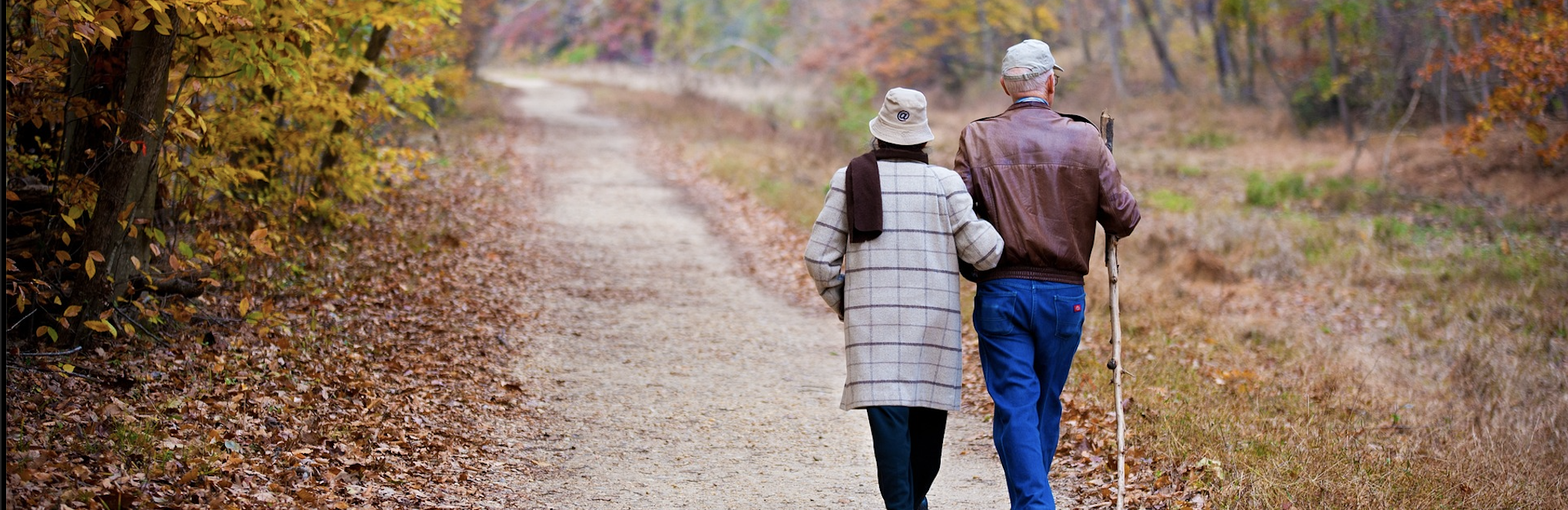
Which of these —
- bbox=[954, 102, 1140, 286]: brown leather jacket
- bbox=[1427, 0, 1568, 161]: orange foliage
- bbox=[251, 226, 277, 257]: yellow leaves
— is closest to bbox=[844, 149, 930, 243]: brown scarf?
bbox=[954, 102, 1140, 286]: brown leather jacket

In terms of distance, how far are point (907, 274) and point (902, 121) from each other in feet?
1.75

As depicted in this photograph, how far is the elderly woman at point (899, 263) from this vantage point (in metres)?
4.09

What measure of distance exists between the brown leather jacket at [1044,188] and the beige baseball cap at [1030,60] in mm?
137

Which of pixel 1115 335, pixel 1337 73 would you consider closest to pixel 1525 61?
pixel 1115 335

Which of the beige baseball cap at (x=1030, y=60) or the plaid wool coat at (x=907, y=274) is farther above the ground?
the beige baseball cap at (x=1030, y=60)

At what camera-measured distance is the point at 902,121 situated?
13.5 ft

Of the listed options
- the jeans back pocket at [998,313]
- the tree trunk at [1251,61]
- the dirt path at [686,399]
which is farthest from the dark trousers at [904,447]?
the tree trunk at [1251,61]

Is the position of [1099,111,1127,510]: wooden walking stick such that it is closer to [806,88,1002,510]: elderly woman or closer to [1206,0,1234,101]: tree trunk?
[806,88,1002,510]: elderly woman

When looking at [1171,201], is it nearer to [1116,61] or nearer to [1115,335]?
[1115,335]

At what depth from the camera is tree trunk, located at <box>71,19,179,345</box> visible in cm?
589

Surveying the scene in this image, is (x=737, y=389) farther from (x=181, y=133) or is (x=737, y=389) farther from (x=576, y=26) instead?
(x=576, y=26)

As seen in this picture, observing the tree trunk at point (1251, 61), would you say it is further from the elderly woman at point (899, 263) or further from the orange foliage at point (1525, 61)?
the elderly woman at point (899, 263)

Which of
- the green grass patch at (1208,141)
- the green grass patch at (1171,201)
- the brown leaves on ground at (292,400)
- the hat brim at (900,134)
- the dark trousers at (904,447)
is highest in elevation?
the hat brim at (900,134)

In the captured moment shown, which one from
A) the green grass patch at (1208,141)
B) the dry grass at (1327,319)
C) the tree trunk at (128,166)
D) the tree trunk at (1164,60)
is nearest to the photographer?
the dry grass at (1327,319)
